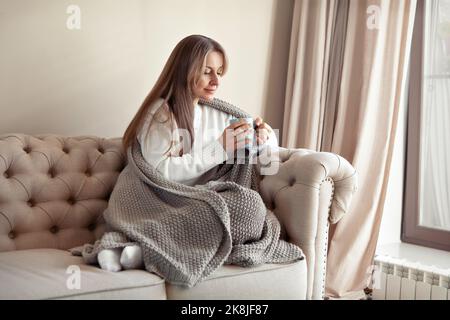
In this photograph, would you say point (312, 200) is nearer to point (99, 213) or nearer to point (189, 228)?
point (189, 228)

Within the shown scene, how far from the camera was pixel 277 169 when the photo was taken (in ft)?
6.20

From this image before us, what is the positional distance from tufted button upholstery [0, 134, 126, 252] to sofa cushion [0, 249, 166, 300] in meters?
0.25

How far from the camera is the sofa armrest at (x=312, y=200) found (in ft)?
5.66

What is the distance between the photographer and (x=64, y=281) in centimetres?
135

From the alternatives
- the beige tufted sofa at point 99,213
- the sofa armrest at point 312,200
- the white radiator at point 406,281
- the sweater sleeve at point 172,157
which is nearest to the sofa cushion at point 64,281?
the beige tufted sofa at point 99,213

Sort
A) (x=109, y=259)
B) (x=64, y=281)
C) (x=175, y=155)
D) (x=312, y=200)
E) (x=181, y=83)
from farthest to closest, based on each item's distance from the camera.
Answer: (x=181, y=83)
(x=175, y=155)
(x=312, y=200)
(x=109, y=259)
(x=64, y=281)

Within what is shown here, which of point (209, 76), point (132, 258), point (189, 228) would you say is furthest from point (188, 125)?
point (132, 258)

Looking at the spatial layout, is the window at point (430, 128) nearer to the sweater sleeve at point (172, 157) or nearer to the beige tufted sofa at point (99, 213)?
the beige tufted sofa at point (99, 213)

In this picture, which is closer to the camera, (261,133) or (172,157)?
(172,157)

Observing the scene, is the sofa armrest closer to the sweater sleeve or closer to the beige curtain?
the sweater sleeve

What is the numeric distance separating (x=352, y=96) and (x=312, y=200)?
1.02m

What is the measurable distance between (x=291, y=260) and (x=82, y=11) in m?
1.28

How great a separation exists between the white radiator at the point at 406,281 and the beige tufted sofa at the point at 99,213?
0.65 meters

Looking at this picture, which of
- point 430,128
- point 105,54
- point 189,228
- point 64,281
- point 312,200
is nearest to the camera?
point 64,281
